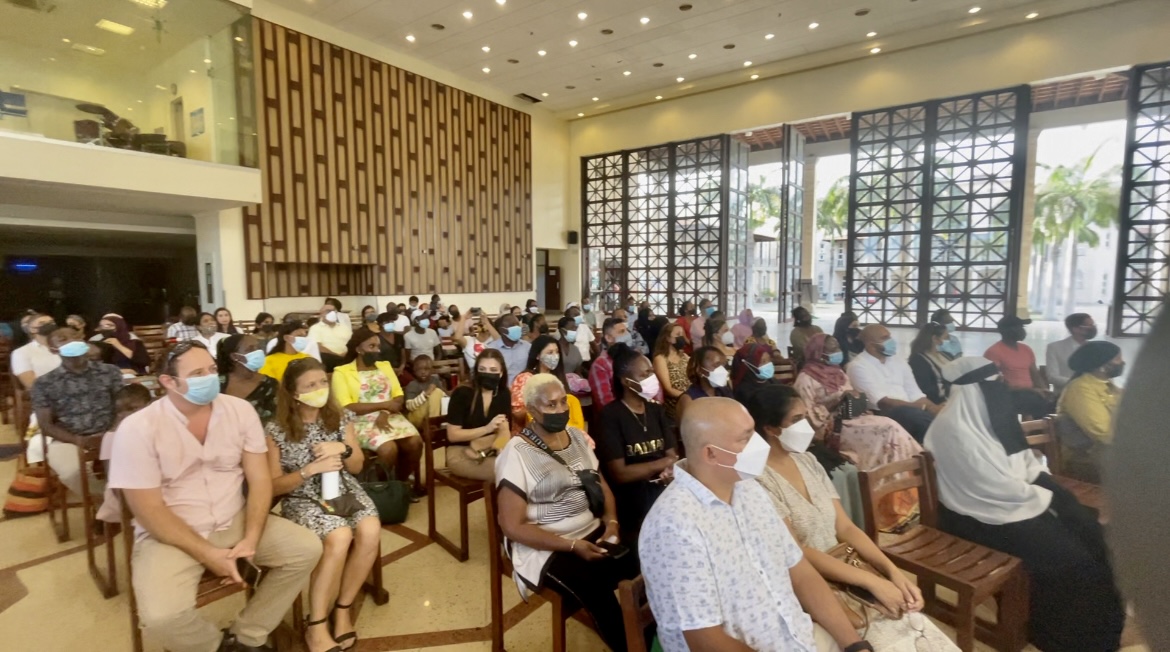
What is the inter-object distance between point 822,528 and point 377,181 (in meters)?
11.0

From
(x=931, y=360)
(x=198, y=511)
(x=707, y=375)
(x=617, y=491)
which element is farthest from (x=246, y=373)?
(x=931, y=360)

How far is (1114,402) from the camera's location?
1.38ft

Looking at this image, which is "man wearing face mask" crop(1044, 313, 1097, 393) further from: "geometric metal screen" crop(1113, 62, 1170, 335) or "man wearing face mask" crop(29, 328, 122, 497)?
"man wearing face mask" crop(29, 328, 122, 497)

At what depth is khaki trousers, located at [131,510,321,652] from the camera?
79.7 inches

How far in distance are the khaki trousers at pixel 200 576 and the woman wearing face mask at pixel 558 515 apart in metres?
0.89

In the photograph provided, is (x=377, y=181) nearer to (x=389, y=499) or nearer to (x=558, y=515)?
(x=389, y=499)

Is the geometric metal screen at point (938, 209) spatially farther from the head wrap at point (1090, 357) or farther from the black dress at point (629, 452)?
the black dress at point (629, 452)


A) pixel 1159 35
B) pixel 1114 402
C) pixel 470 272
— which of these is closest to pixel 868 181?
pixel 1159 35

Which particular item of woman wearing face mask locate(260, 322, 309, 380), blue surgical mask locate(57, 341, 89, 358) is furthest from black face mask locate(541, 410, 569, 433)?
blue surgical mask locate(57, 341, 89, 358)

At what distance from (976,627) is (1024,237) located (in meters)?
8.97

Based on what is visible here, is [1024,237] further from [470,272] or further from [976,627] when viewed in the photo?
[470,272]

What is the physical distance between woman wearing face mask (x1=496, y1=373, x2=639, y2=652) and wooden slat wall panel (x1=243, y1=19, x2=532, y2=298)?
8.85 m

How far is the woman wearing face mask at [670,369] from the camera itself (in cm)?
426

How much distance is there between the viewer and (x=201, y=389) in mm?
2221
